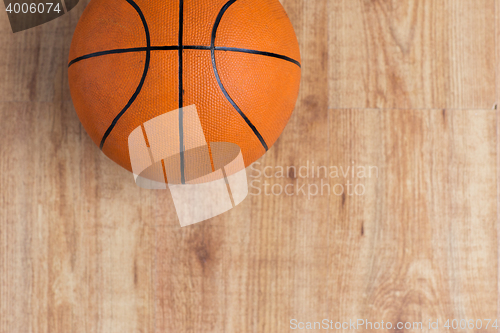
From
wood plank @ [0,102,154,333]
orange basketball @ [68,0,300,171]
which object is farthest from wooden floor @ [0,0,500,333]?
orange basketball @ [68,0,300,171]

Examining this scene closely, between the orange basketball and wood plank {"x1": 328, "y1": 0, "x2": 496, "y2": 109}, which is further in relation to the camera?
wood plank {"x1": 328, "y1": 0, "x2": 496, "y2": 109}

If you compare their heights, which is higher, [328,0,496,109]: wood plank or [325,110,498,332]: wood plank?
[328,0,496,109]: wood plank

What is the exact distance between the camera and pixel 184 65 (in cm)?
85

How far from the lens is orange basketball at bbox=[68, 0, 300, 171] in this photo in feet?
2.82

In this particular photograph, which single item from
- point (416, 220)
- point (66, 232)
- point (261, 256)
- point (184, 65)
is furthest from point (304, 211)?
point (66, 232)

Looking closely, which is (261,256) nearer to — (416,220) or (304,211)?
(304,211)

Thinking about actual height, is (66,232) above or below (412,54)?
below

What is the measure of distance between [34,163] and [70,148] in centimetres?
14

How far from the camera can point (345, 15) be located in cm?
131

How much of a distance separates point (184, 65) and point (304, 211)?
0.68 metres

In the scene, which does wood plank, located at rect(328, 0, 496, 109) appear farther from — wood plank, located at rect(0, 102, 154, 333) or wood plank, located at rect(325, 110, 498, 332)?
wood plank, located at rect(0, 102, 154, 333)

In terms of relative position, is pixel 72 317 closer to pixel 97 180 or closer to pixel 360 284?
pixel 97 180

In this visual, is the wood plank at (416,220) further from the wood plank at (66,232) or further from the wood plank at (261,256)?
the wood plank at (66,232)

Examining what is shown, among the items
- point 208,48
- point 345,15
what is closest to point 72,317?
point 208,48
